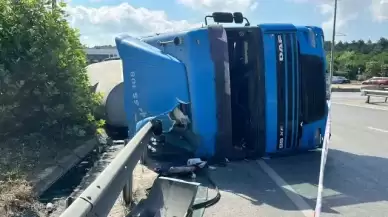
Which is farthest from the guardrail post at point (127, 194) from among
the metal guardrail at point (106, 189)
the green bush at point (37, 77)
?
the green bush at point (37, 77)

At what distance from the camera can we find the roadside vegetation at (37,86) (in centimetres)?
720

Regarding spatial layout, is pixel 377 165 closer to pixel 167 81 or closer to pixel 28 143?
pixel 167 81

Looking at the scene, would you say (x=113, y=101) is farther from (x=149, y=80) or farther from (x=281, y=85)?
(x=281, y=85)

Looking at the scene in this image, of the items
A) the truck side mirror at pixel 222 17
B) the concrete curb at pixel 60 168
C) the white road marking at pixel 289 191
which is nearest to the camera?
the white road marking at pixel 289 191

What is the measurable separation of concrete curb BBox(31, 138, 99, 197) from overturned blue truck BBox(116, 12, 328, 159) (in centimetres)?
132

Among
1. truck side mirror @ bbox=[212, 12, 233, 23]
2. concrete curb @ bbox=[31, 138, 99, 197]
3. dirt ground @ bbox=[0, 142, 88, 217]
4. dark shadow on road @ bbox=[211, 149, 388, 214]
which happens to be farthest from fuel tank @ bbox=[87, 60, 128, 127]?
dark shadow on road @ bbox=[211, 149, 388, 214]

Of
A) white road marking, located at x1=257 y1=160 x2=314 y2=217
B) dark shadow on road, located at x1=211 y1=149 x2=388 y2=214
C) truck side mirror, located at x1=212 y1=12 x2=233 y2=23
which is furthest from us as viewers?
truck side mirror, located at x1=212 y1=12 x2=233 y2=23

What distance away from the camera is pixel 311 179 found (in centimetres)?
584

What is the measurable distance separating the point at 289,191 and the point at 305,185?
1.10 ft

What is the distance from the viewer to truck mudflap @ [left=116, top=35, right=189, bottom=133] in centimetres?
681

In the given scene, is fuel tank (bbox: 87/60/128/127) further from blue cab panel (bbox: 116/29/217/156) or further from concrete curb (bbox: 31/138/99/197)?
blue cab panel (bbox: 116/29/217/156)

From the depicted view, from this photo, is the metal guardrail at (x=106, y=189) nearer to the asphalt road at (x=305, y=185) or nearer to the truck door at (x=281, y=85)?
the asphalt road at (x=305, y=185)

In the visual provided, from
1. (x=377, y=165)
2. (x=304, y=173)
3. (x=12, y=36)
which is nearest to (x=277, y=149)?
(x=304, y=173)

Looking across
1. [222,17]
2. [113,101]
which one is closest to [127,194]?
[222,17]
